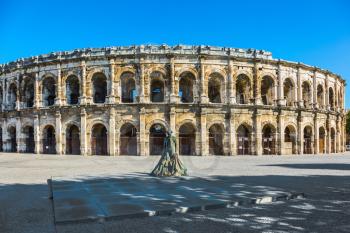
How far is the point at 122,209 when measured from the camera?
20.2 feet

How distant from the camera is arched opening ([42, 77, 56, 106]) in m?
25.6

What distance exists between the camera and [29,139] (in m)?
26.8

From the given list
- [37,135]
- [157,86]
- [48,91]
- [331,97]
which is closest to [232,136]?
[157,86]

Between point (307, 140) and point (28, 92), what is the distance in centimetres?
2436

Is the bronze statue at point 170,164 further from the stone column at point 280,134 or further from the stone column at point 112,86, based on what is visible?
the stone column at point 280,134

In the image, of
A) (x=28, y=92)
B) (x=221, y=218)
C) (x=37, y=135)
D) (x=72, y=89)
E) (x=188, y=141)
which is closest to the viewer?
(x=221, y=218)

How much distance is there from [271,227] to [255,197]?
212 cm

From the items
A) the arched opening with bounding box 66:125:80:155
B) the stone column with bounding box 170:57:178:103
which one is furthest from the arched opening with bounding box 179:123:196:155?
the arched opening with bounding box 66:125:80:155

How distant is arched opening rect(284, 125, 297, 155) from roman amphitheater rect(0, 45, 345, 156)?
82 millimetres

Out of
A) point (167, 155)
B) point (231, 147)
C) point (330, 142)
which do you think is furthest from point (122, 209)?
point (330, 142)

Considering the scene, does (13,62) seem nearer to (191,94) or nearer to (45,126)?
(45,126)

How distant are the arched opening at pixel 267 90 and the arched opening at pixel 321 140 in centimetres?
612

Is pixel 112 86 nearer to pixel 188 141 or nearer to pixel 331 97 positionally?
pixel 188 141

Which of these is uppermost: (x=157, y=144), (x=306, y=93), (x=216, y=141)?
(x=306, y=93)
